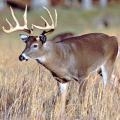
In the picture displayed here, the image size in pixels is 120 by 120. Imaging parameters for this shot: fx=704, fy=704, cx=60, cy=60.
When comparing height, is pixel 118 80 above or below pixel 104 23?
above

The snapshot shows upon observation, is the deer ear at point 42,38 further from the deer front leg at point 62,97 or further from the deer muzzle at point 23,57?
the deer front leg at point 62,97

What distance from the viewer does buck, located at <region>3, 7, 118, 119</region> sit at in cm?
1011

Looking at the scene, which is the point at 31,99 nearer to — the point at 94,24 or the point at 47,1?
the point at 94,24

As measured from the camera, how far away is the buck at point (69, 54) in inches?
398

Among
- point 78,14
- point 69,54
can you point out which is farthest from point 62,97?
point 78,14

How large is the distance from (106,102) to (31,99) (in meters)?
1.07

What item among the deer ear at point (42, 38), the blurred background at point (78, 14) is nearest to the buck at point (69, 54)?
the deer ear at point (42, 38)

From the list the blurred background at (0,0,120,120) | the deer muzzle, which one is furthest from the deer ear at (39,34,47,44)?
the blurred background at (0,0,120,120)

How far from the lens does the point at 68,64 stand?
10.4 m

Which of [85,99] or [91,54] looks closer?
[85,99]

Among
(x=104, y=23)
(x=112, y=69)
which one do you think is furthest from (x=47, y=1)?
(x=112, y=69)

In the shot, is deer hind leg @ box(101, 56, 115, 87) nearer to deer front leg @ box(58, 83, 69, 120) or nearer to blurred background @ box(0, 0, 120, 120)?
blurred background @ box(0, 0, 120, 120)

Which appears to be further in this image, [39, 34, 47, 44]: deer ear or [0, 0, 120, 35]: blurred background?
[0, 0, 120, 35]: blurred background

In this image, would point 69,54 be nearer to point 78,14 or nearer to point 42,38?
point 42,38
